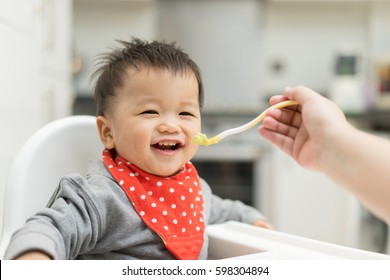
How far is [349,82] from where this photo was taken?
8.15 feet

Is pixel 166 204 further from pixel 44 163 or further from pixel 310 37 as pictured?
pixel 310 37

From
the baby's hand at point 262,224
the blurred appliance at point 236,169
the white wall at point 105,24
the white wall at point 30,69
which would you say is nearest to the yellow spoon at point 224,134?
the baby's hand at point 262,224

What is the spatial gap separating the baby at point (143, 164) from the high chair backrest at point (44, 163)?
0.37ft

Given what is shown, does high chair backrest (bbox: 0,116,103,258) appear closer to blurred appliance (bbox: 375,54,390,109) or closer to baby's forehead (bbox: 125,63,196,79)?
baby's forehead (bbox: 125,63,196,79)

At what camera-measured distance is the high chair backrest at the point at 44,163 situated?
777 mm

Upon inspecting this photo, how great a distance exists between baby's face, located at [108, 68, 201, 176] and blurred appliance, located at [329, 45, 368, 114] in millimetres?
1856

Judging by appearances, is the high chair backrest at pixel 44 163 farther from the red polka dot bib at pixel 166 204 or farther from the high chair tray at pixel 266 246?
the high chair tray at pixel 266 246

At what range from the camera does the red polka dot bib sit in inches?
28.5

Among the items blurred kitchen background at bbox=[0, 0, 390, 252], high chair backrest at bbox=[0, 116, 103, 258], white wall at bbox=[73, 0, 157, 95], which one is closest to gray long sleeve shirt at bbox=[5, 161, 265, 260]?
high chair backrest at bbox=[0, 116, 103, 258]

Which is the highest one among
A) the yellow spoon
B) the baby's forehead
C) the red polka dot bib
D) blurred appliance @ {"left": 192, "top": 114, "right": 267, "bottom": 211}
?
the baby's forehead

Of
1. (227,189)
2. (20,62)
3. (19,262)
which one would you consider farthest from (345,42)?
(19,262)

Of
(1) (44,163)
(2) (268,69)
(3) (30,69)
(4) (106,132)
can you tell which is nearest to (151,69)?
(4) (106,132)

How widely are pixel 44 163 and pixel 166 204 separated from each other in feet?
0.75

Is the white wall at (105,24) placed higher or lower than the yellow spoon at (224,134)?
higher
